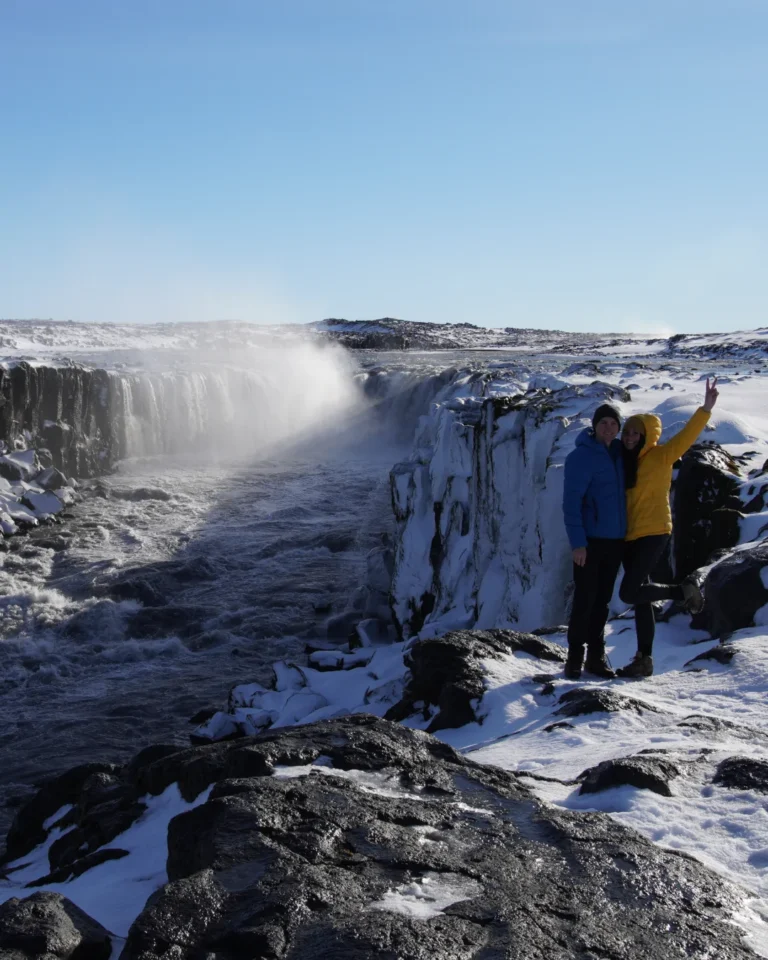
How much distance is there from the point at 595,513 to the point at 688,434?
0.81 metres

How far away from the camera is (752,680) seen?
5957 millimetres

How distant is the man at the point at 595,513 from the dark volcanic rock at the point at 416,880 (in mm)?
2084

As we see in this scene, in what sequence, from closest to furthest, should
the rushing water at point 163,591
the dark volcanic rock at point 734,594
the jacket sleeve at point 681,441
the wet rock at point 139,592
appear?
the jacket sleeve at point 681,441 → the dark volcanic rock at point 734,594 → the rushing water at point 163,591 → the wet rock at point 139,592

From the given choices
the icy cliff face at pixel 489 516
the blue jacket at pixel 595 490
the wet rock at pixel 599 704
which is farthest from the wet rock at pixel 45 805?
the icy cliff face at pixel 489 516

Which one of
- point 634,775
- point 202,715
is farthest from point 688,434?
point 202,715

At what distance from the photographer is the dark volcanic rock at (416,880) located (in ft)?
9.62

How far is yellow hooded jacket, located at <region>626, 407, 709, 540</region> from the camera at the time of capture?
615 centimetres

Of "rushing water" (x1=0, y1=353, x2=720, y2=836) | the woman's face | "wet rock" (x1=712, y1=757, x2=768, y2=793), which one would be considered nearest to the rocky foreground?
"wet rock" (x1=712, y1=757, x2=768, y2=793)

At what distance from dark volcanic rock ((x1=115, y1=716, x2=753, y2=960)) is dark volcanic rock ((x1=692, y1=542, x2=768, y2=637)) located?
356 cm

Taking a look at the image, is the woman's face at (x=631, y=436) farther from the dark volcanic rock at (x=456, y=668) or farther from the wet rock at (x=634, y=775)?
the wet rock at (x=634, y=775)

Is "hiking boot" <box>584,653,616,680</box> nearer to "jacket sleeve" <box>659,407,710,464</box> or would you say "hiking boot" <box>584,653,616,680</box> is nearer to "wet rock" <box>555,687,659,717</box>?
"wet rock" <box>555,687,659,717</box>

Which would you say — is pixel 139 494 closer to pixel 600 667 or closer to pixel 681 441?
pixel 600 667

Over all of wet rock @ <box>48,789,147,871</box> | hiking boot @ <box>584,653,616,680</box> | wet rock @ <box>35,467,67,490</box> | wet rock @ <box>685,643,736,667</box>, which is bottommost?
wet rock @ <box>35,467,67,490</box>

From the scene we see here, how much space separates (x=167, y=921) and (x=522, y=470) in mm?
10521
